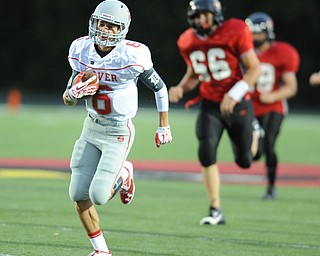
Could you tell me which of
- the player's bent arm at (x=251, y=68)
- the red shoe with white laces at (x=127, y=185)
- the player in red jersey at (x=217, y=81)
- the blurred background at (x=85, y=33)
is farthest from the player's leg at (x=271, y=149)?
the blurred background at (x=85, y=33)

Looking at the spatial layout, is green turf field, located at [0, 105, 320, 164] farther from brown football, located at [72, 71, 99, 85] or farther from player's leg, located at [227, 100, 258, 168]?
brown football, located at [72, 71, 99, 85]

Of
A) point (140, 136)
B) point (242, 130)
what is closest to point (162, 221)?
point (242, 130)

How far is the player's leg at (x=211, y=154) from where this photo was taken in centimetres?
725

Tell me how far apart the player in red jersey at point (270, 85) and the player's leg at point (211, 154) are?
1.76 meters

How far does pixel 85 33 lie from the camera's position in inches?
1054

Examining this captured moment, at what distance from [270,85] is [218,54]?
7.43 ft

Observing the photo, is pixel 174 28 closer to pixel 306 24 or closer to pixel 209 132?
pixel 306 24

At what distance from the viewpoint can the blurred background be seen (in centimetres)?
2681

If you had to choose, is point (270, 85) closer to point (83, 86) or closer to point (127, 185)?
point (127, 185)

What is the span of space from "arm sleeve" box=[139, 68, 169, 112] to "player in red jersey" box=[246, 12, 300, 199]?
3.54m

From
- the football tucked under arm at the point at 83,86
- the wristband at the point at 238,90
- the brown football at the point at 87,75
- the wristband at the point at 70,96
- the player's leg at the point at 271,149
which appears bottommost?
the player's leg at the point at 271,149

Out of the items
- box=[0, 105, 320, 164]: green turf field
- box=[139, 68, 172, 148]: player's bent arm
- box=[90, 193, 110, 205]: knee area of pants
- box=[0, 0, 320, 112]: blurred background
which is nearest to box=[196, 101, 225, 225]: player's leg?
box=[139, 68, 172, 148]: player's bent arm

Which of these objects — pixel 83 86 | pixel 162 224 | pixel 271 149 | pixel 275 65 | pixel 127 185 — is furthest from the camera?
pixel 275 65

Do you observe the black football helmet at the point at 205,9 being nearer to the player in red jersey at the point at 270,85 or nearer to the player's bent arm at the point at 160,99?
the player's bent arm at the point at 160,99
